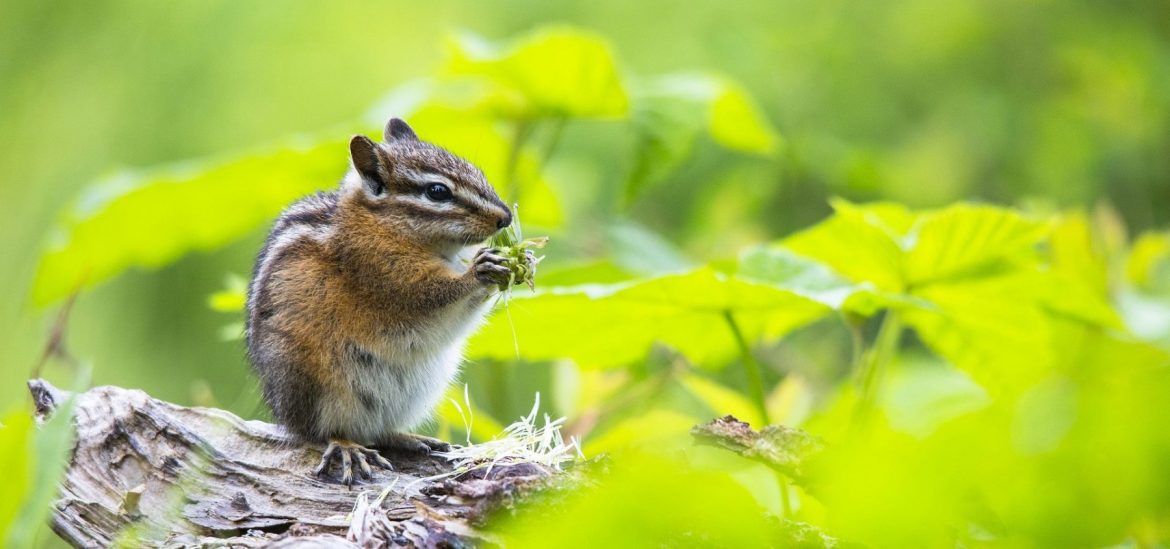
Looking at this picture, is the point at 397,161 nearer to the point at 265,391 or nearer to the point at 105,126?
the point at 265,391

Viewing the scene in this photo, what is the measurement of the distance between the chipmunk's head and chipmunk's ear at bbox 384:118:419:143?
0.21ft

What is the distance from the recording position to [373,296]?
1.94m

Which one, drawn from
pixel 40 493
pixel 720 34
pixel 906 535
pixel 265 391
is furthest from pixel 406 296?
pixel 720 34

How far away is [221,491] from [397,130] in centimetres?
97

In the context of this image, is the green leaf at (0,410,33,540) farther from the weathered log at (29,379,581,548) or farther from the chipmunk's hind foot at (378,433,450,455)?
the chipmunk's hind foot at (378,433,450,455)

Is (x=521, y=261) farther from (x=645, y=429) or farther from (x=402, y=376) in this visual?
(x=645, y=429)

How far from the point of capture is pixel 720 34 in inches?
166

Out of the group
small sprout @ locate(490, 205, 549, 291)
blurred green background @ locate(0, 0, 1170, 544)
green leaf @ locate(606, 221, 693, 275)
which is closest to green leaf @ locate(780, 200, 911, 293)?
green leaf @ locate(606, 221, 693, 275)

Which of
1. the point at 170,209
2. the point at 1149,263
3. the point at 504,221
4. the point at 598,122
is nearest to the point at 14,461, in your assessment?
the point at 504,221

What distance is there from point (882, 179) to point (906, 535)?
3.21 meters

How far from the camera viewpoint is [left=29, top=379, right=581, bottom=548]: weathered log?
127 cm

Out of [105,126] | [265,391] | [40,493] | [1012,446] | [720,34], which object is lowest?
[40,493]

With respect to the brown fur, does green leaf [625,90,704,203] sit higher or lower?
higher

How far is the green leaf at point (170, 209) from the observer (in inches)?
97.3
